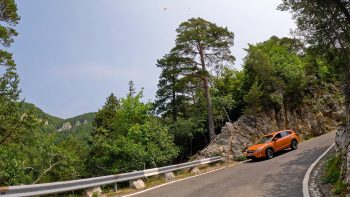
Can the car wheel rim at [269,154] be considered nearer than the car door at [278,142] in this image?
Yes

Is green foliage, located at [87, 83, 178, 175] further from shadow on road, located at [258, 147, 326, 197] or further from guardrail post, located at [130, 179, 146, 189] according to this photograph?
shadow on road, located at [258, 147, 326, 197]

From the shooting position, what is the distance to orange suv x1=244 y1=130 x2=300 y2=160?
822 inches

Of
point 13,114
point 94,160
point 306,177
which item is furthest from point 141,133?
point 306,177

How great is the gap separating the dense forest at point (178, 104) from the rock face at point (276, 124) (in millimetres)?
1057

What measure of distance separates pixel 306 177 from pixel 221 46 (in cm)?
1996

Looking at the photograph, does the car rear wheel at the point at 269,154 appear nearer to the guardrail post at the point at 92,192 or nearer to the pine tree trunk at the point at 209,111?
the pine tree trunk at the point at 209,111

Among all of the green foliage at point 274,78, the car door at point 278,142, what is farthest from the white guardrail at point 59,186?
the green foliage at point 274,78

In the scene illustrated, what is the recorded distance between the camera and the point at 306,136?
3350 cm

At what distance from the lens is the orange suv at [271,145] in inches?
822

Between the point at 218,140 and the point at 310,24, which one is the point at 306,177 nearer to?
the point at 310,24

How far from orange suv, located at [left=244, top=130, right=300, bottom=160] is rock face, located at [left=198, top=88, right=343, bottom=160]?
247 cm

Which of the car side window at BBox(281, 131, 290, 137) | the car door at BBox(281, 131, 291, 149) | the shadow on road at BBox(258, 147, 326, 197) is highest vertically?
the car side window at BBox(281, 131, 290, 137)

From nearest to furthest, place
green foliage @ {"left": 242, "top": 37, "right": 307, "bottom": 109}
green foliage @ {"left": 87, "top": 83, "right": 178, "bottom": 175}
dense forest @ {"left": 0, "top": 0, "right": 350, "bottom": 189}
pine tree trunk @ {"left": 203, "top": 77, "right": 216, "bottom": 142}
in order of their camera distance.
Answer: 1. dense forest @ {"left": 0, "top": 0, "right": 350, "bottom": 189}
2. green foliage @ {"left": 87, "top": 83, "right": 178, "bottom": 175}
3. pine tree trunk @ {"left": 203, "top": 77, "right": 216, "bottom": 142}
4. green foliage @ {"left": 242, "top": 37, "right": 307, "bottom": 109}

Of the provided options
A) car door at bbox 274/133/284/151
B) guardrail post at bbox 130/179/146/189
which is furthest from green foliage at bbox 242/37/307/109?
guardrail post at bbox 130/179/146/189
